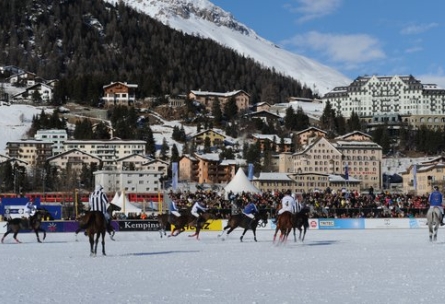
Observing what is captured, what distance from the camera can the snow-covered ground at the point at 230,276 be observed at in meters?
9.98

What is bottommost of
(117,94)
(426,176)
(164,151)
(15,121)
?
(426,176)

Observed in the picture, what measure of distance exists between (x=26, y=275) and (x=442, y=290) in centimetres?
707

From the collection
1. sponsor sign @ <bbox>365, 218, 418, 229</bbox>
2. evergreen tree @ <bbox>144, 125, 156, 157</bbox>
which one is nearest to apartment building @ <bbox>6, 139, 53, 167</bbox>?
evergreen tree @ <bbox>144, 125, 156, 157</bbox>

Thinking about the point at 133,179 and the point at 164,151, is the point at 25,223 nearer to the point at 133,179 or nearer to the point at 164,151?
the point at 133,179

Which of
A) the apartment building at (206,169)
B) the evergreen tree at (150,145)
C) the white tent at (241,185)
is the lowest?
the white tent at (241,185)

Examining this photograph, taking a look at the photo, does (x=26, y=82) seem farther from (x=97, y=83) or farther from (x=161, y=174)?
(x=161, y=174)

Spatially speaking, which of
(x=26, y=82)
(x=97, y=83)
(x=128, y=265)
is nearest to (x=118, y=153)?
(x=97, y=83)

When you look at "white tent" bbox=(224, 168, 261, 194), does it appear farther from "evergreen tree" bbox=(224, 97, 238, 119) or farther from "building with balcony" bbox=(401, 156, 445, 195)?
"evergreen tree" bbox=(224, 97, 238, 119)

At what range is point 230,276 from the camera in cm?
1257

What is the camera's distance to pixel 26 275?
13172 mm

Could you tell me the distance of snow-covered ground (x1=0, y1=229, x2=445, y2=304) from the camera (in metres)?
9.98

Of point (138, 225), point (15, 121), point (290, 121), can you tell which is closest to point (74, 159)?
point (15, 121)

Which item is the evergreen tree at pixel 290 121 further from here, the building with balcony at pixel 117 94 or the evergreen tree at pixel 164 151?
the evergreen tree at pixel 164 151

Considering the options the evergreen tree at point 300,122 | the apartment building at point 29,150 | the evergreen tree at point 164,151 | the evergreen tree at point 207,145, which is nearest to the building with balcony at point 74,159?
the apartment building at point 29,150
